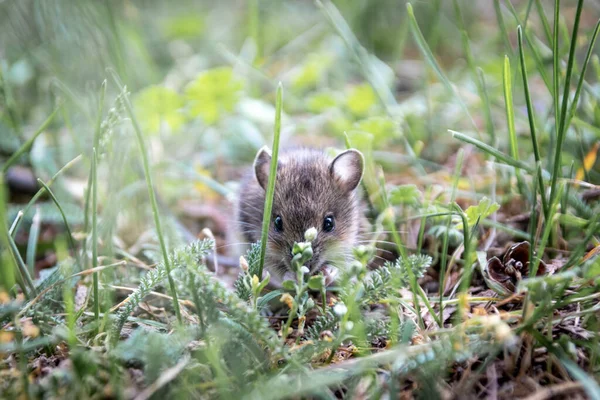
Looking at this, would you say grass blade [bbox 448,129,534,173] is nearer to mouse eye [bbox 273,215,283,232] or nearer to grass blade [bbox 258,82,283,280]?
grass blade [bbox 258,82,283,280]

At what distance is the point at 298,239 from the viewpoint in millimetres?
3479

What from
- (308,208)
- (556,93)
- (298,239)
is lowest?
(298,239)

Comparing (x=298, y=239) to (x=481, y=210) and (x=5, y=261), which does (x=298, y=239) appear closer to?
(x=481, y=210)

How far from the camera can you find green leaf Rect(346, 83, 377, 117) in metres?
4.94

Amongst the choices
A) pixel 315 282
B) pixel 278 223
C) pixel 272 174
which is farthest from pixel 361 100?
pixel 315 282

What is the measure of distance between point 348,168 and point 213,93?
1.67 meters

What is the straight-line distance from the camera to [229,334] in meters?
2.28

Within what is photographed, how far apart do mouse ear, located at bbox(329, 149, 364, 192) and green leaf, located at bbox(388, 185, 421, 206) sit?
11.8 inches

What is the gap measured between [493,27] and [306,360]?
6142mm

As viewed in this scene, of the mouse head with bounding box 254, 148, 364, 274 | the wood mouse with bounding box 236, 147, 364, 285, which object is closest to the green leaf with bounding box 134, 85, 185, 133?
the wood mouse with bounding box 236, 147, 364, 285

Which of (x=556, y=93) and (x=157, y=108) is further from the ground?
(x=157, y=108)

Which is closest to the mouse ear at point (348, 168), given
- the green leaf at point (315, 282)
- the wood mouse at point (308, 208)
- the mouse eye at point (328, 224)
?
the wood mouse at point (308, 208)

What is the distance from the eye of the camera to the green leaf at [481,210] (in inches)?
107

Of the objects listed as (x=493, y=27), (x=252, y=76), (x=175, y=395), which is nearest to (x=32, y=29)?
(x=252, y=76)
